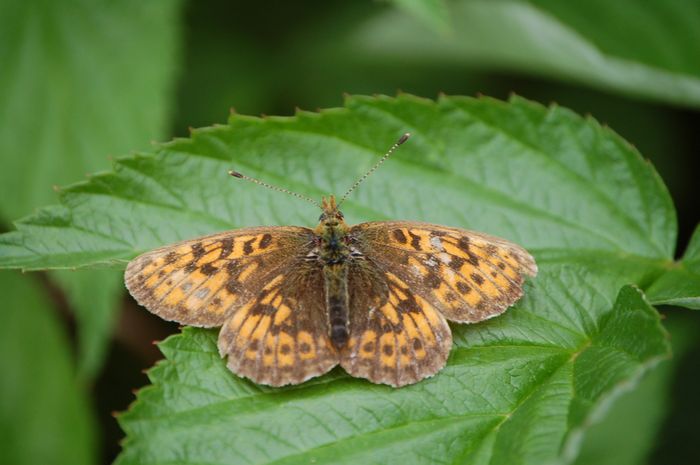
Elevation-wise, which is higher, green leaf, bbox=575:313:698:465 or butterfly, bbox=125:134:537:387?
butterfly, bbox=125:134:537:387

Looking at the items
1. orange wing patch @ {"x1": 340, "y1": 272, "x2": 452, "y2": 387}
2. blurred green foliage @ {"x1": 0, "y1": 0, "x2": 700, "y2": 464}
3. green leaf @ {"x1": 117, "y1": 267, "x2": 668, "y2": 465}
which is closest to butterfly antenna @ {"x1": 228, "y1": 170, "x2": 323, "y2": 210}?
orange wing patch @ {"x1": 340, "y1": 272, "x2": 452, "y2": 387}

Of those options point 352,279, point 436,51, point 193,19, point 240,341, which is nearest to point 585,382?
point 352,279

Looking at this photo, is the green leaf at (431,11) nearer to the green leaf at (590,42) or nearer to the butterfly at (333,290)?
the butterfly at (333,290)

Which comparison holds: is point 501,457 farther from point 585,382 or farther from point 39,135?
point 39,135

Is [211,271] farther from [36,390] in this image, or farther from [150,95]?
[36,390]

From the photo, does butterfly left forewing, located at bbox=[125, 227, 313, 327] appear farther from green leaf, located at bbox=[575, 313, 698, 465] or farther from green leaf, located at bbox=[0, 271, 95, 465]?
green leaf, located at bbox=[0, 271, 95, 465]

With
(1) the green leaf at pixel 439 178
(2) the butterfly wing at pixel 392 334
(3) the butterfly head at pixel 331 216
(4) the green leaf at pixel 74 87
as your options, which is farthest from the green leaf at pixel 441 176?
(4) the green leaf at pixel 74 87

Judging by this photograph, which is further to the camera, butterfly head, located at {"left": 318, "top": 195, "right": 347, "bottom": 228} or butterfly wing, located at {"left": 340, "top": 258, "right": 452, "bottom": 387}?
butterfly head, located at {"left": 318, "top": 195, "right": 347, "bottom": 228}

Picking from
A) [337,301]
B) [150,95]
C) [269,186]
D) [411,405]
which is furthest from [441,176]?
[150,95]
